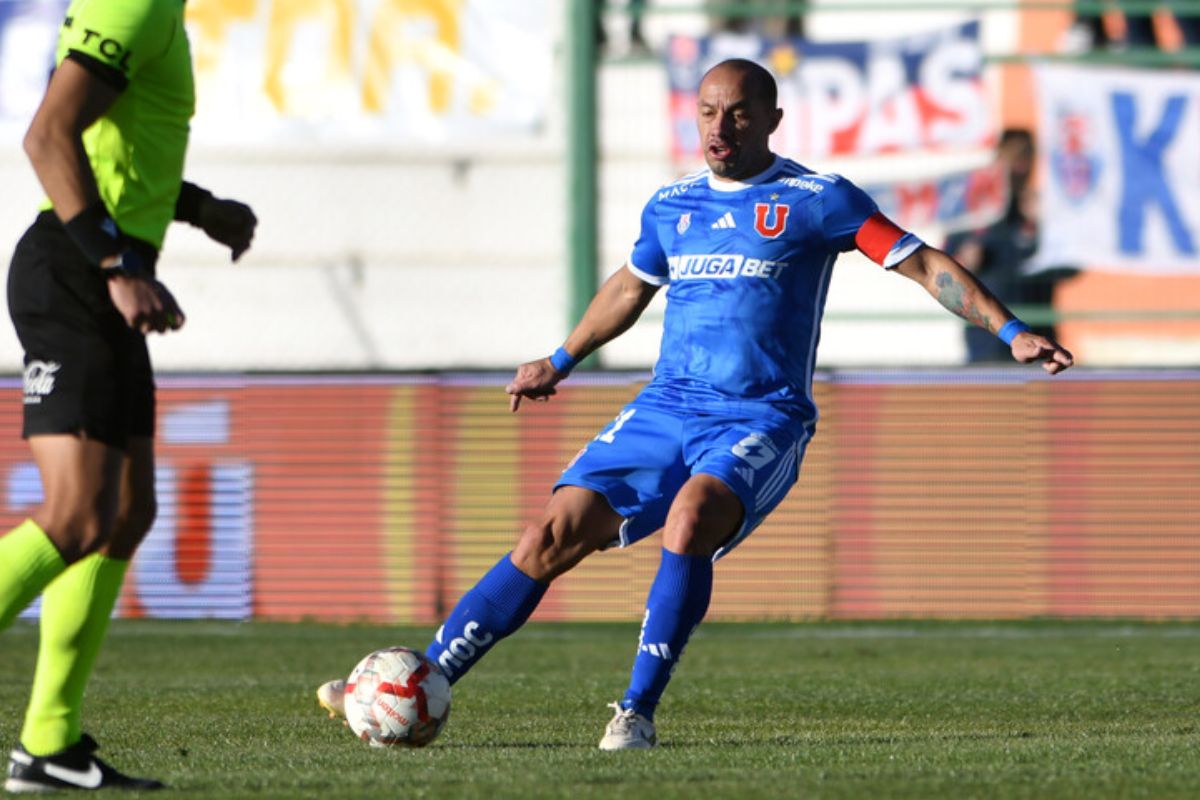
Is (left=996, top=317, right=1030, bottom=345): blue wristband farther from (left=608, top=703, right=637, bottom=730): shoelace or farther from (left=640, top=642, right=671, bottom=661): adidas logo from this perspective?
(left=608, top=703, right=637, bottom=730): shoelace

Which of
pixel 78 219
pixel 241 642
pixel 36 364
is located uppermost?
pixel 78 219

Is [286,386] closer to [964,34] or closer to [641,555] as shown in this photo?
[641,555]

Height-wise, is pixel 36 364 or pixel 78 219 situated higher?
pixel 78 219

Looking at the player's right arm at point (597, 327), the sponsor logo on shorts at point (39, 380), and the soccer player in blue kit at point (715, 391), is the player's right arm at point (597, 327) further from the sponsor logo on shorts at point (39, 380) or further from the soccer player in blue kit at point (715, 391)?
the sponsor logo on shorts at point (39, 380)

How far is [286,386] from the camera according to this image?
13.0 meters

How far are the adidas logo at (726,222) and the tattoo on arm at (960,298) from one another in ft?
2.11

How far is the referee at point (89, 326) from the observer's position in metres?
4.79

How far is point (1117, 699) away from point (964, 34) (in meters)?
7.49

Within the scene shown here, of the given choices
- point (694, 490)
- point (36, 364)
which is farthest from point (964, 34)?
point (36, 364)

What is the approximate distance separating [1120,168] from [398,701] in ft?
31.4

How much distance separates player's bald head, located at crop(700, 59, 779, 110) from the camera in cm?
→ 659

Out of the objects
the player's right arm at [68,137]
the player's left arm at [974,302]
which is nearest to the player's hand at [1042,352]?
the player's left arm at [974,302]

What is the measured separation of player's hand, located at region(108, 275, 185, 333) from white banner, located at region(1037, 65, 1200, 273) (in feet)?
34.8

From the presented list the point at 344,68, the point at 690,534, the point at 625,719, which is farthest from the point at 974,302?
the point at 344,68
